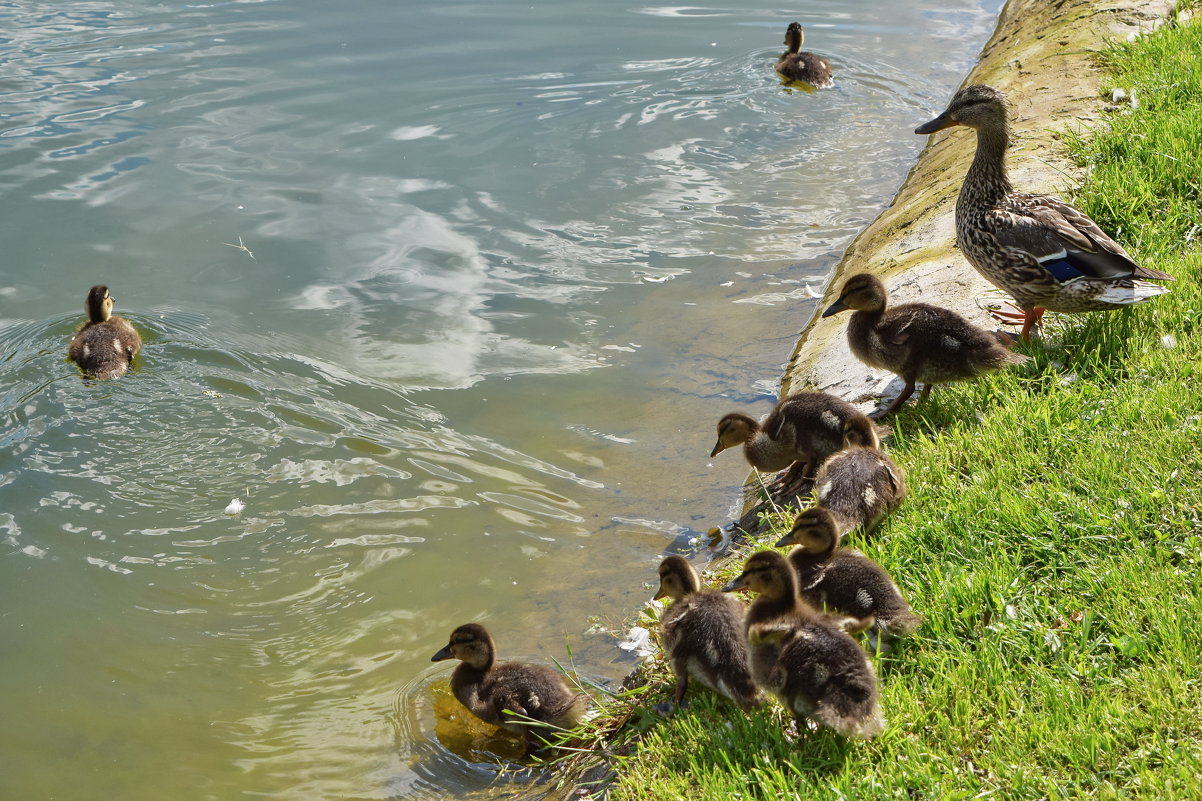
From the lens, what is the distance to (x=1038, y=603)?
4246mm

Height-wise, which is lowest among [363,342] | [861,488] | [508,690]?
[508,690]

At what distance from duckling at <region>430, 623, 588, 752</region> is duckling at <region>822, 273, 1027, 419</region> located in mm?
2559

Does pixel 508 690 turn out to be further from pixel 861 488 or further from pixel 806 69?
pixel 806 69

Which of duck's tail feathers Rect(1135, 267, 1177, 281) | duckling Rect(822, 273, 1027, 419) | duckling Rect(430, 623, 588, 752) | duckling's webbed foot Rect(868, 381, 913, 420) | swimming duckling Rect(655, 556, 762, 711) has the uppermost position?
duck's tail feathers Rect(1135, 267, 1177, 281)

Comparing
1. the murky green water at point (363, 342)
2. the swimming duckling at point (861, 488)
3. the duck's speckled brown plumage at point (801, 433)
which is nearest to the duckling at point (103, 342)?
the murky green water at point (363, 342)

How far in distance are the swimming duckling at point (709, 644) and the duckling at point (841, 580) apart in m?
0.36

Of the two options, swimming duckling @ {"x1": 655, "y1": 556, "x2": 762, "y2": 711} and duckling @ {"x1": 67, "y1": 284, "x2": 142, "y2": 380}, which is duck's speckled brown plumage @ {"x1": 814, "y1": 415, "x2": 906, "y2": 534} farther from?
duckling @ {"x1": 67, "y1": 284, "x2": 142, "y2": 380}

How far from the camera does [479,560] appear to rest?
258 inches

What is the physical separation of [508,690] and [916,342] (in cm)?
293

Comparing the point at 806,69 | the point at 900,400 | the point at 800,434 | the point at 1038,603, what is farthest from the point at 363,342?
the point at 806,69

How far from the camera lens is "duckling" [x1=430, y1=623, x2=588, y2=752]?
508 cm

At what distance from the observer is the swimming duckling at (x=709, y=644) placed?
426cm

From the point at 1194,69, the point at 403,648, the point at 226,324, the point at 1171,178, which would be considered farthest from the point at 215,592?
the point at 1194,69

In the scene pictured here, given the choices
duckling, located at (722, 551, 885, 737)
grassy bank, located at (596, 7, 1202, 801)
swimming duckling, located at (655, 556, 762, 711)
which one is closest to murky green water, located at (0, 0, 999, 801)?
swimming duckling, located at (655, 556, 762, 711)
